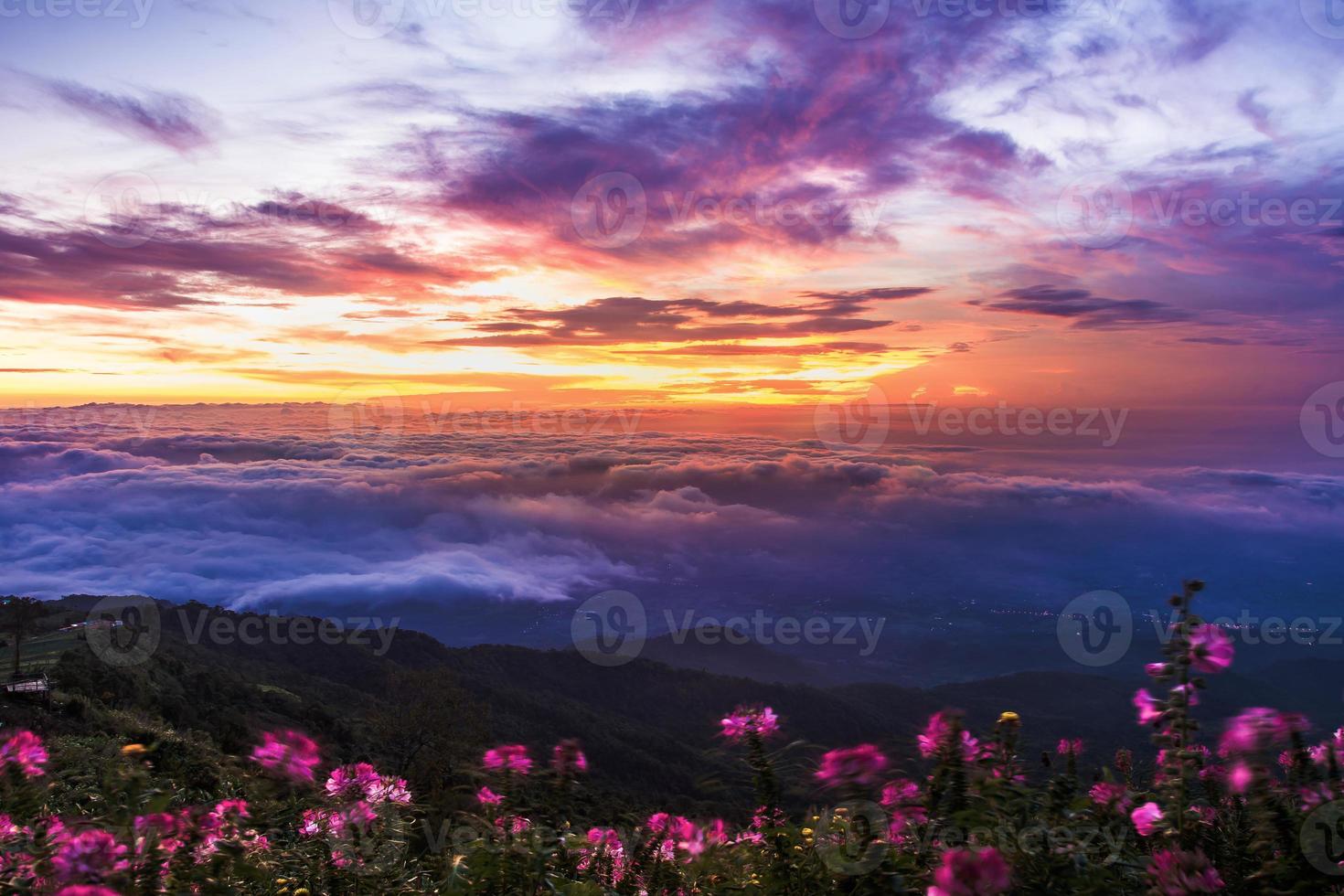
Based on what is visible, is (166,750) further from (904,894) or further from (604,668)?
(604,668)

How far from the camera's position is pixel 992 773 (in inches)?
109

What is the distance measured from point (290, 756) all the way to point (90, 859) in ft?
3.66

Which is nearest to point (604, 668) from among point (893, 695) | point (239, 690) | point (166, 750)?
point (893, 695)

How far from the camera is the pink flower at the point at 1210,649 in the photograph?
2.73 metres

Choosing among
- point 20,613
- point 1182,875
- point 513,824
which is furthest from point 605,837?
point 20,613

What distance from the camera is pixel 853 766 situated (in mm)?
2746

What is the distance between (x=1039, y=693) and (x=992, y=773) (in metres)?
156

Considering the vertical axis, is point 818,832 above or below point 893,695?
above

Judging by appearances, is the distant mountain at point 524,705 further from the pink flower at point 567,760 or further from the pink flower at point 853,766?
the pink flower at point 567,760

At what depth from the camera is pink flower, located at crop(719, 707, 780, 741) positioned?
10.3 feet

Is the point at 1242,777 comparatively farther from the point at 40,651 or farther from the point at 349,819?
the point at 40,651

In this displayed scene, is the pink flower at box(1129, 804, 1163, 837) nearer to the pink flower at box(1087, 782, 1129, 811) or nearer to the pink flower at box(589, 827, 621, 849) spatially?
the pink flower at box(1087, 782, 1129, 811)

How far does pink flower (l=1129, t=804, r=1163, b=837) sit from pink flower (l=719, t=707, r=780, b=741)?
130 cm

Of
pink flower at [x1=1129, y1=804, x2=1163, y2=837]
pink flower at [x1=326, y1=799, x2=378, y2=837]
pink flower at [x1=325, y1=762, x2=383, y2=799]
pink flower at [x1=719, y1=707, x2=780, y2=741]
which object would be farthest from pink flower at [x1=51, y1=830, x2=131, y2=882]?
pink flower at [x1=1129, y1=804, x2=1163, y2=837]
